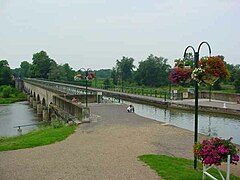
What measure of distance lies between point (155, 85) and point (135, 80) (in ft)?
20.8

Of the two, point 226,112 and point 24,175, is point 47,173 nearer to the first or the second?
point 24,175

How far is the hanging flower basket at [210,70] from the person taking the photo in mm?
7570

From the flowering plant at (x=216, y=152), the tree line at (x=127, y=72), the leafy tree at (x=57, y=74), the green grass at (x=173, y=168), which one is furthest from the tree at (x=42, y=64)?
the flowering plant at (x=216, y=152)

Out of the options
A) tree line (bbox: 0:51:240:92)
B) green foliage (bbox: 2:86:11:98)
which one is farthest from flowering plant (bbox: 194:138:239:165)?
green foliage (bbox: 2:86:11:98)

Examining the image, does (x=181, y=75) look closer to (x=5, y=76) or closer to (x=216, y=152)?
(x=216, y=152)

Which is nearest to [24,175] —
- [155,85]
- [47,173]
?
[47,173]

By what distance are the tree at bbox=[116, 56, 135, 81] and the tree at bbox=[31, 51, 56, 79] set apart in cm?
2730

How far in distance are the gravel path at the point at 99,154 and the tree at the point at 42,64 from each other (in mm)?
88008

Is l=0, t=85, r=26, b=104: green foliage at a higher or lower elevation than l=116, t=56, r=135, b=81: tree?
lower

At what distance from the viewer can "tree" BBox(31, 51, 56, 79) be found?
100 m

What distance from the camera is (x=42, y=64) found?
10112cm

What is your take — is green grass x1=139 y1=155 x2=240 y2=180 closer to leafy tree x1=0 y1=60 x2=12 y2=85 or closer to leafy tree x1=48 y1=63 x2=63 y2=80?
leafy tree x1=48 y1=63 x2=63 y2=80

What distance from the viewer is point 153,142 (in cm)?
1256

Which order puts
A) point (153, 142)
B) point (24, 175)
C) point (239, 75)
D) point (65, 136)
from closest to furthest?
point (24, 175) < point (153, 142) < point (65, 136) < point (239, 75)
